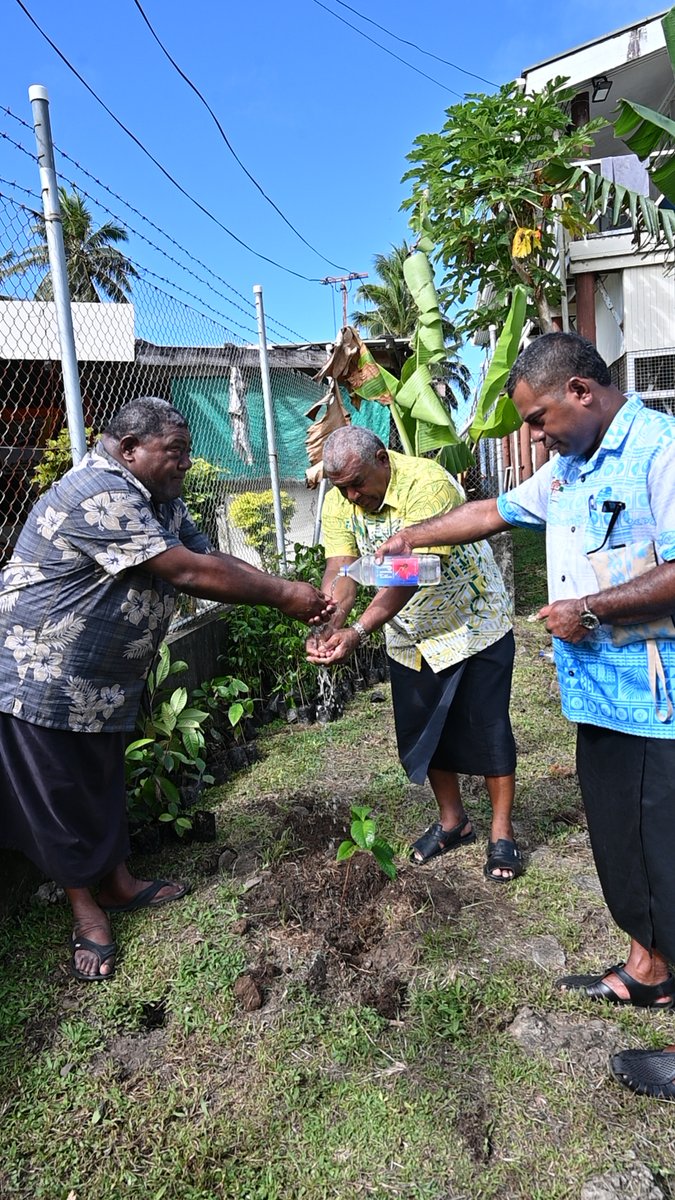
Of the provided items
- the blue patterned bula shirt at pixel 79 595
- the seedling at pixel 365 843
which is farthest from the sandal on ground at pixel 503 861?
the blue patterned bula shirt at pixel 79 595

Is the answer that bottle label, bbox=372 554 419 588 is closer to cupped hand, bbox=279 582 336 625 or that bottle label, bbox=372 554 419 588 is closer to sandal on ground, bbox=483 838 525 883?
cupped hand, bbox=279 582 336 625

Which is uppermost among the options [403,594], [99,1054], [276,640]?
[403,594]

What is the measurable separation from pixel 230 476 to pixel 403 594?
4.06 m

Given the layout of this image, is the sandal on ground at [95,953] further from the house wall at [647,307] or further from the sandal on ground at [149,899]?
the house wall at [647,307]

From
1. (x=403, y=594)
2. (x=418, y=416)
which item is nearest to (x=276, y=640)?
(x=418, y=416)

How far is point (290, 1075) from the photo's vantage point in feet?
6.84

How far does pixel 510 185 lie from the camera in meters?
5.80

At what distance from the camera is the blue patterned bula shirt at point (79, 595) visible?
2375 mm

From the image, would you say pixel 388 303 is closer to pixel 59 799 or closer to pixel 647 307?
pixel 647 307

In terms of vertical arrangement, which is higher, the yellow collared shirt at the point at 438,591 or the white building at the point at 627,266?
the white building at the point at 627,266

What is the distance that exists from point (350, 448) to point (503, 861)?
177cm

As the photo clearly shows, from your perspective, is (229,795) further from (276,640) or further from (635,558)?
(635,558)

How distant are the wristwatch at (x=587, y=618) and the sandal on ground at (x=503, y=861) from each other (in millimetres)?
1508

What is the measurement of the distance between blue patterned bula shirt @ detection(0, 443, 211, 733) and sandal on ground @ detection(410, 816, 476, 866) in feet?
4.81
